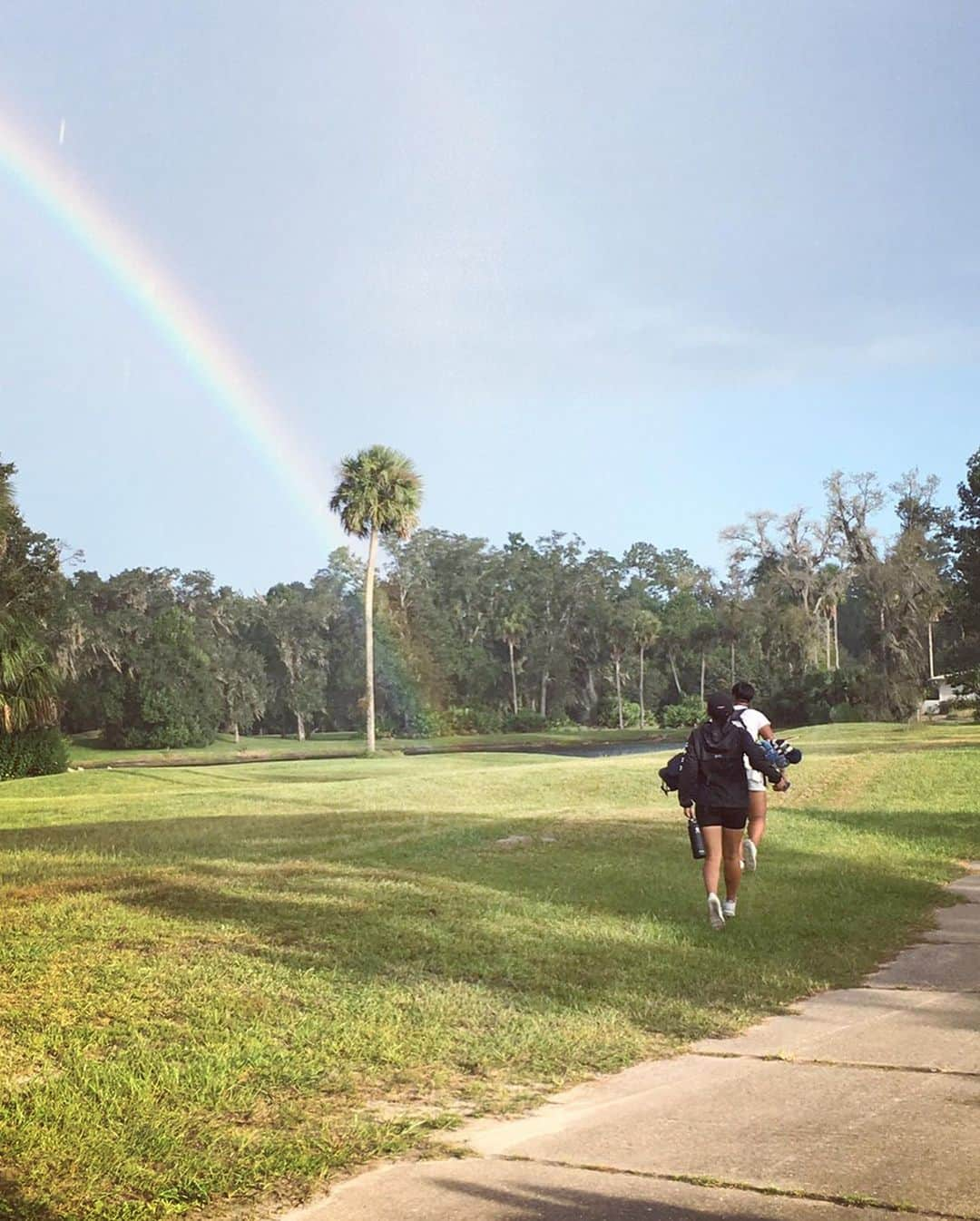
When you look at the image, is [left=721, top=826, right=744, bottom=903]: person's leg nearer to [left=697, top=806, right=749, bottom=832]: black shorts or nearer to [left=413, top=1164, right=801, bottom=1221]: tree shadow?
[left=697, top=806, right=749, bottom=832]: black shorts

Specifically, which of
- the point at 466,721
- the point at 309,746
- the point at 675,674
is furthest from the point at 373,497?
the point at 675,674

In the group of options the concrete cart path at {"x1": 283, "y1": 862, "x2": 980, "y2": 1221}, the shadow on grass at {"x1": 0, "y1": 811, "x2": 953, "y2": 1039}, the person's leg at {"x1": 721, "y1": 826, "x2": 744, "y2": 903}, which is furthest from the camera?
the person's leg at {"x1": 721, "y1": 826, "x2": 744, "y2": 903}

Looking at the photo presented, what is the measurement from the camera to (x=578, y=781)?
24.3 m

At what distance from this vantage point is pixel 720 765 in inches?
368

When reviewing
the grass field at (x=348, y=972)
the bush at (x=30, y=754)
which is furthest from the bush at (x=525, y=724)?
the grass field at (x=348, y=972)

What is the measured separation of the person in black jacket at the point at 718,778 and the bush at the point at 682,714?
241 ft

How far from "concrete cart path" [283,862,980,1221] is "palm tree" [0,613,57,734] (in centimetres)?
2438

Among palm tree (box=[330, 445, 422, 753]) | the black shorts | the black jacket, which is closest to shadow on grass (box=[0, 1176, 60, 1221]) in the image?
the black jacket

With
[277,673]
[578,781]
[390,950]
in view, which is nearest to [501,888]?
[390,950]

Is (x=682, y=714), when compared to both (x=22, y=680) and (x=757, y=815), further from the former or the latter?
(x=757, y=815)

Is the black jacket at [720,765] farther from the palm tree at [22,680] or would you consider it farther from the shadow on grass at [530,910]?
the palm tree at [22,680]

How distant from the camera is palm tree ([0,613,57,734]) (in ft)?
91.7

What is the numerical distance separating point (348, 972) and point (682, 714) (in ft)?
257

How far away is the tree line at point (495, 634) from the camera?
55.2 meters
